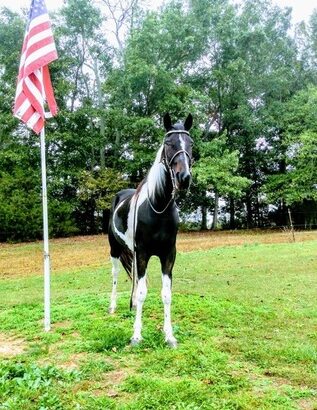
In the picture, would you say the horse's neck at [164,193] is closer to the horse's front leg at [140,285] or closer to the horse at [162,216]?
the horse at [162,216]

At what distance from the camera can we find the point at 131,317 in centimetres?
634

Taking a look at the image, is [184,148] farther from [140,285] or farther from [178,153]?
[140,285]

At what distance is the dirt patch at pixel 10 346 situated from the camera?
16.7ft

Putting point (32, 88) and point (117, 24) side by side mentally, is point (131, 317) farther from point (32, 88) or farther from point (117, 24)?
point (117, 24)

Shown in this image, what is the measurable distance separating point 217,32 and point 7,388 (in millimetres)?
29455

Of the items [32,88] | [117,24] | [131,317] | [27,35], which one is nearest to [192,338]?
[131,317]

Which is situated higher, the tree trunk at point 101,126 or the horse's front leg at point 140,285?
the tree trunk at point 101,126

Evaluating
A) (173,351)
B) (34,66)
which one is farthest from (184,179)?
(34,66)

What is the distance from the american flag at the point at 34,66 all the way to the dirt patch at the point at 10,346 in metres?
3.03

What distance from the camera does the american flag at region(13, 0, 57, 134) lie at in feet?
19.8

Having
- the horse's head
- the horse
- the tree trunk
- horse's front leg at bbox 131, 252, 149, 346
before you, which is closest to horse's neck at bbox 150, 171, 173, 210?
the horse

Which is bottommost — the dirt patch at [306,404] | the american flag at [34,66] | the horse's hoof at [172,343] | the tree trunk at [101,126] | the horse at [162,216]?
the dirt patch at [306,404]

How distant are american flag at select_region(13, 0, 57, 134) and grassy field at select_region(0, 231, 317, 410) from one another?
3125 mm

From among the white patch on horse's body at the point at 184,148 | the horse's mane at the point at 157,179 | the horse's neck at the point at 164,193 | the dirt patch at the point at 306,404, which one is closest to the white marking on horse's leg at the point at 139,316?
the horse's neck at the point at 164,193
